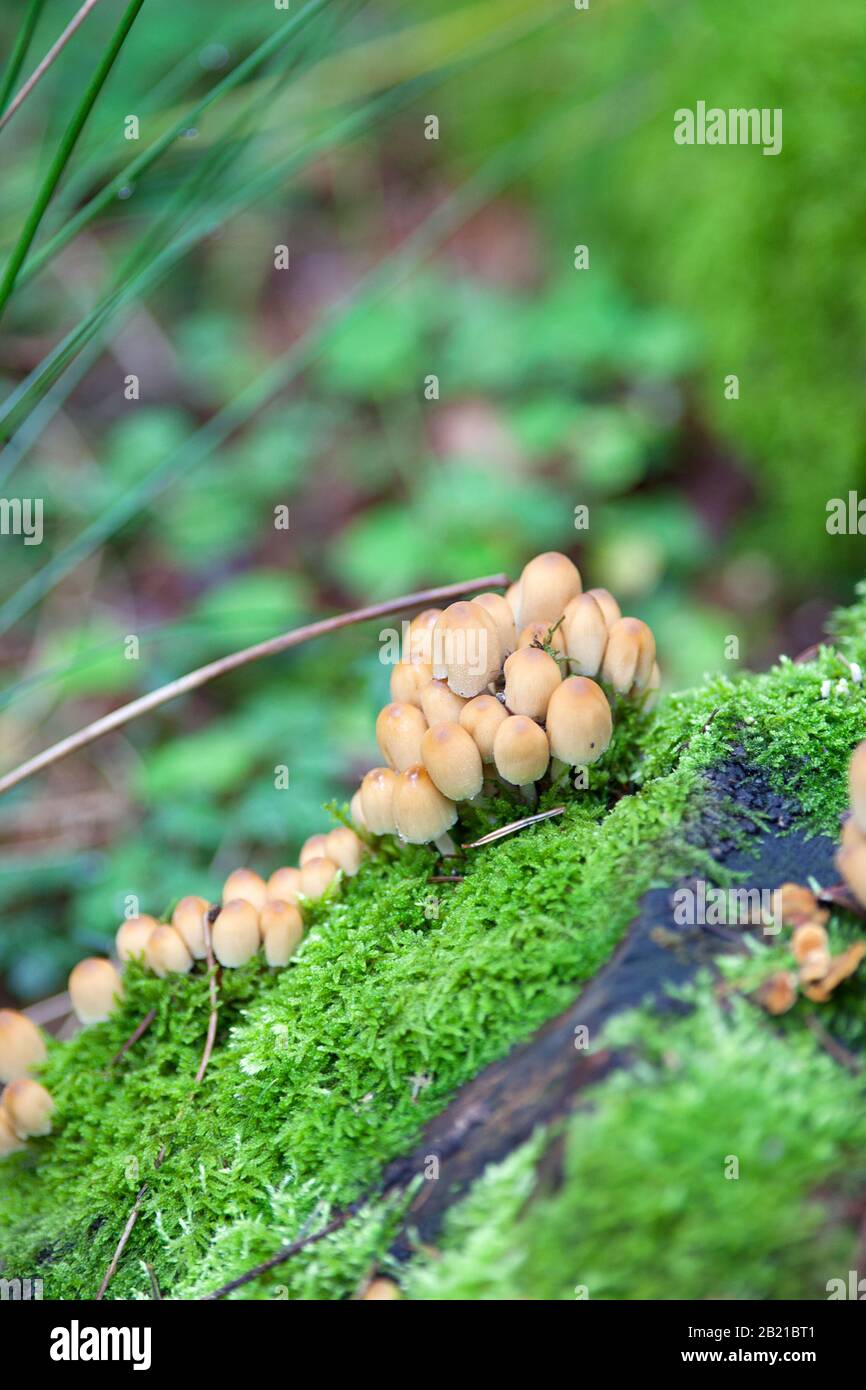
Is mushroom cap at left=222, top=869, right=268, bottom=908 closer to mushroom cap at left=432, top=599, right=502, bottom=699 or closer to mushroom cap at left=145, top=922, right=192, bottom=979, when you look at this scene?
mushroom cap at left=145, top=922, right=192, bottom=979

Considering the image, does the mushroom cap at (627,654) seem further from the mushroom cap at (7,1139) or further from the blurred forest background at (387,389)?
the blurred forest background at (387,389)

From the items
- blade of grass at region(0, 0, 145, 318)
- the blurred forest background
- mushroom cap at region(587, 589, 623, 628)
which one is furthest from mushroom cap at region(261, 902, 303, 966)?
the blurred forest background

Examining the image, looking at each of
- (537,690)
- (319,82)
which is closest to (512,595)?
(537,690)

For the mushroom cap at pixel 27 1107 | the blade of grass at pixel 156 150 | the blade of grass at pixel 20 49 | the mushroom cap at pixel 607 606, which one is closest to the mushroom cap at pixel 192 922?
the mushroom cap at pixel 27 1107

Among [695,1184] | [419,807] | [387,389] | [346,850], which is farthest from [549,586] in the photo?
[387,389]

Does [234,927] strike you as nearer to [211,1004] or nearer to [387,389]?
[211,1004]

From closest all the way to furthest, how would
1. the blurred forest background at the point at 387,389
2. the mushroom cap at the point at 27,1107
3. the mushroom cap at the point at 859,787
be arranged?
the mushroom cap at the point at 859,787 → the mushroom cap at the point at 27,1107 → the blurred forest background at the point at 387,389
